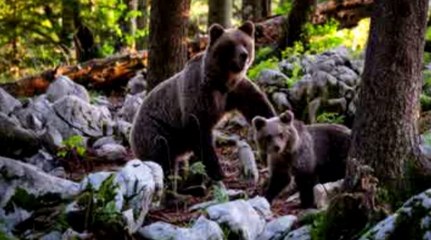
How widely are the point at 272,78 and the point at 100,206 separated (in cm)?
545

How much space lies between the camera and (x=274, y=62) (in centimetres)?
1301

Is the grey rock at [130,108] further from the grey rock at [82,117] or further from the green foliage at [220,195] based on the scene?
the green foliage at [220,195]

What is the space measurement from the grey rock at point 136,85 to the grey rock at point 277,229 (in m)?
7.83

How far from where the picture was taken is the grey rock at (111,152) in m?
10.0

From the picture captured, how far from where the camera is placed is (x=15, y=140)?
31.1 ft

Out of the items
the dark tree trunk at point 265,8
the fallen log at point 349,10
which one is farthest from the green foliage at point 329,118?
the dark tree trunk at point 265,8

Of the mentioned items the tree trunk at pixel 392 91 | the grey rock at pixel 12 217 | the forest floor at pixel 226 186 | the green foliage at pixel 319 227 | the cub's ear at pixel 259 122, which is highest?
the tree trunk at pixel 392 91

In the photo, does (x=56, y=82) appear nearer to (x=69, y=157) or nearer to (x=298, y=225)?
(x=69, y=157)

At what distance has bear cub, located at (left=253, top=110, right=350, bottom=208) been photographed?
771cm

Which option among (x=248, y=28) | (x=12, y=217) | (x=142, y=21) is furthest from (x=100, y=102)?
(x=12, y=217)

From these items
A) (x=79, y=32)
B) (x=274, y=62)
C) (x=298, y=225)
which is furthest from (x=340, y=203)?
(x=79, y=32)

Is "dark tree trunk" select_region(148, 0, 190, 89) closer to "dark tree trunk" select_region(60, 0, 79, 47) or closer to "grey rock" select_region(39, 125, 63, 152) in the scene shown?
"grey rock" select_region(39, 125, 63, 152)

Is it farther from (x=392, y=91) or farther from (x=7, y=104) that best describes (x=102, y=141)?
(x=392, y=91)

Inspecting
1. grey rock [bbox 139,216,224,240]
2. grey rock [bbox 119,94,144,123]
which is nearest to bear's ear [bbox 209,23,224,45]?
grey rock [bbox 139,216,224,240]
